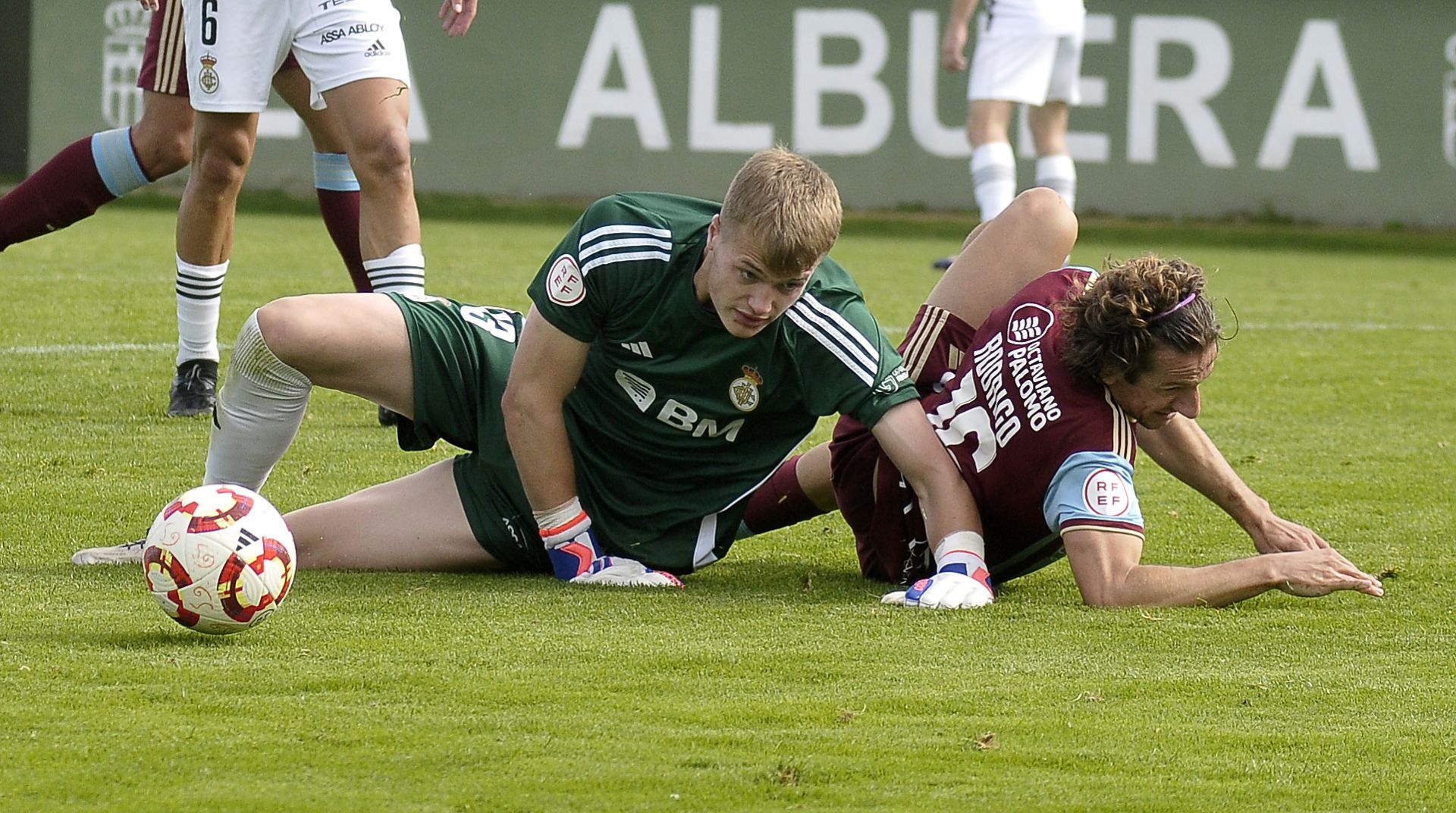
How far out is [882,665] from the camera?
2924 millimetres

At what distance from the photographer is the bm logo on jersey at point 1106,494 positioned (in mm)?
3295

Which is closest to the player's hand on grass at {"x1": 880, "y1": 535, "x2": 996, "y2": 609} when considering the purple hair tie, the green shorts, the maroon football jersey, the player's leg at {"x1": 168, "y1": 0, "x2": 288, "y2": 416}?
the maroon football jersey

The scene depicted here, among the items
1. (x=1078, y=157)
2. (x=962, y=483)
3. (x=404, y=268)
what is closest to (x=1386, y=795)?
(x=962, y=483)

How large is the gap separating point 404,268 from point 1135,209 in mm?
9453

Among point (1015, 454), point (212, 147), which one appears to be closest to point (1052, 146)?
point (212, 147)

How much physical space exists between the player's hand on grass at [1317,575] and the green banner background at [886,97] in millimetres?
10307

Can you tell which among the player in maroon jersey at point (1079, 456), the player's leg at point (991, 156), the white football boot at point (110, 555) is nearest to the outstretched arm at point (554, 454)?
the player in maroon jersey at point (1079, 456)

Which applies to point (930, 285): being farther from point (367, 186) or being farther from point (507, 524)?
point (507, 524)

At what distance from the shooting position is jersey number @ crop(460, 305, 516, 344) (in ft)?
12.4

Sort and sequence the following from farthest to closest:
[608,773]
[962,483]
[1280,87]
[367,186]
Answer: [1280,87]
[367,186]
[962,483]
[608,773]

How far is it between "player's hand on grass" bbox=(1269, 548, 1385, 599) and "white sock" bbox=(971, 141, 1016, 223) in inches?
227

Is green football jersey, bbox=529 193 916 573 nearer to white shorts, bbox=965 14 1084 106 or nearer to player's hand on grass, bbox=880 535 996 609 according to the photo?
player's hand on grass, bbox=880 535 996 609

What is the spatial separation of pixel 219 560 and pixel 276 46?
235cm

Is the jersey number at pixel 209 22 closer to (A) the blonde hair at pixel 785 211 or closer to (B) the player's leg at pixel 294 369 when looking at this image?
(B) the player's leg at pixel 294 369
